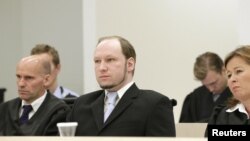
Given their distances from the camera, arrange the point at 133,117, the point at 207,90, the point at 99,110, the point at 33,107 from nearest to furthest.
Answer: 1. the point at 133,117
2. the point at 99,110
3. the point at 33,107
4. the point at 207,90

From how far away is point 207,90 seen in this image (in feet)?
16.1

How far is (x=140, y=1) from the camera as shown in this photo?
582 centimetres

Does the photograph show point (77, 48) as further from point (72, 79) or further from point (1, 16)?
point (1, 16)

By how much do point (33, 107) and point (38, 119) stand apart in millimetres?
140

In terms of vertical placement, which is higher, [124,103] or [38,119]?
[124,103]

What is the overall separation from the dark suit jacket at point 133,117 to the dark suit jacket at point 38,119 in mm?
138

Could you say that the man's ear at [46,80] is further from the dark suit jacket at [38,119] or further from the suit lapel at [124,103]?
the suit lapel at [124,103]

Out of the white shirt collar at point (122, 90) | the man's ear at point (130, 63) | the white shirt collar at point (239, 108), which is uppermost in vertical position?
the man's ear at point (130, 63)

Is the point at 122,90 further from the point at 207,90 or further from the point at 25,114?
the point at 207,90

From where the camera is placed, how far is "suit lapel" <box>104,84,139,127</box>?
8.95 ft

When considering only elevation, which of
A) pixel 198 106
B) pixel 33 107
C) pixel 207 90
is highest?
pixel 33 107

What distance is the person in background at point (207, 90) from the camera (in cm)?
471

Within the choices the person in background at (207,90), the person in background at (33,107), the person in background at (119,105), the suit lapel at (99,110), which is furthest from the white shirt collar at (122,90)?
the person in background at (207,90)

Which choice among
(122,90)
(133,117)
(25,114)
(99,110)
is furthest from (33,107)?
(133,117)
